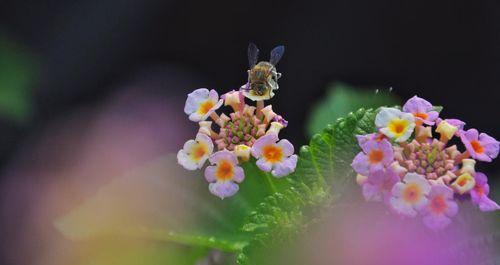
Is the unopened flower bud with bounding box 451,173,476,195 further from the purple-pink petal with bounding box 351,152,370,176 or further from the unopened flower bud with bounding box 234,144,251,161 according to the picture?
the unopened flower bud with bounding box 234,144,251,161

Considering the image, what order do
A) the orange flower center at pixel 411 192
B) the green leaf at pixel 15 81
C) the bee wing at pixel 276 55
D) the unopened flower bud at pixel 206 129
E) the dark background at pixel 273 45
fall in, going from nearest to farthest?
1. the orange flower center at pixel 411 192
2. the unopened flower bud at pixel 206 129
3. the bee wing at pixel 276 55
4. the green leaf at pixel 15 81
5. the dark background at pixel 273 45

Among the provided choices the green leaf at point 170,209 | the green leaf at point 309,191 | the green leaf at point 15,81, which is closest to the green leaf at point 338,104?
the green leaf at point 170,209

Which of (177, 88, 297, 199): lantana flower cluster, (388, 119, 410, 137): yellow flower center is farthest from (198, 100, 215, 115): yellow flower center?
(388, 119, 410, 137): yellow flower center

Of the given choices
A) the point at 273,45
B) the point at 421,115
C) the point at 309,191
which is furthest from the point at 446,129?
the point at 273,45

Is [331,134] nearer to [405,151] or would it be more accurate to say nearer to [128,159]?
[405,151]

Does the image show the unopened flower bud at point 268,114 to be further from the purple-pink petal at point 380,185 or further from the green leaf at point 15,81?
the green leaf at point 15,81

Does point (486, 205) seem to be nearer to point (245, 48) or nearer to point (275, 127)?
point (275, 127)
